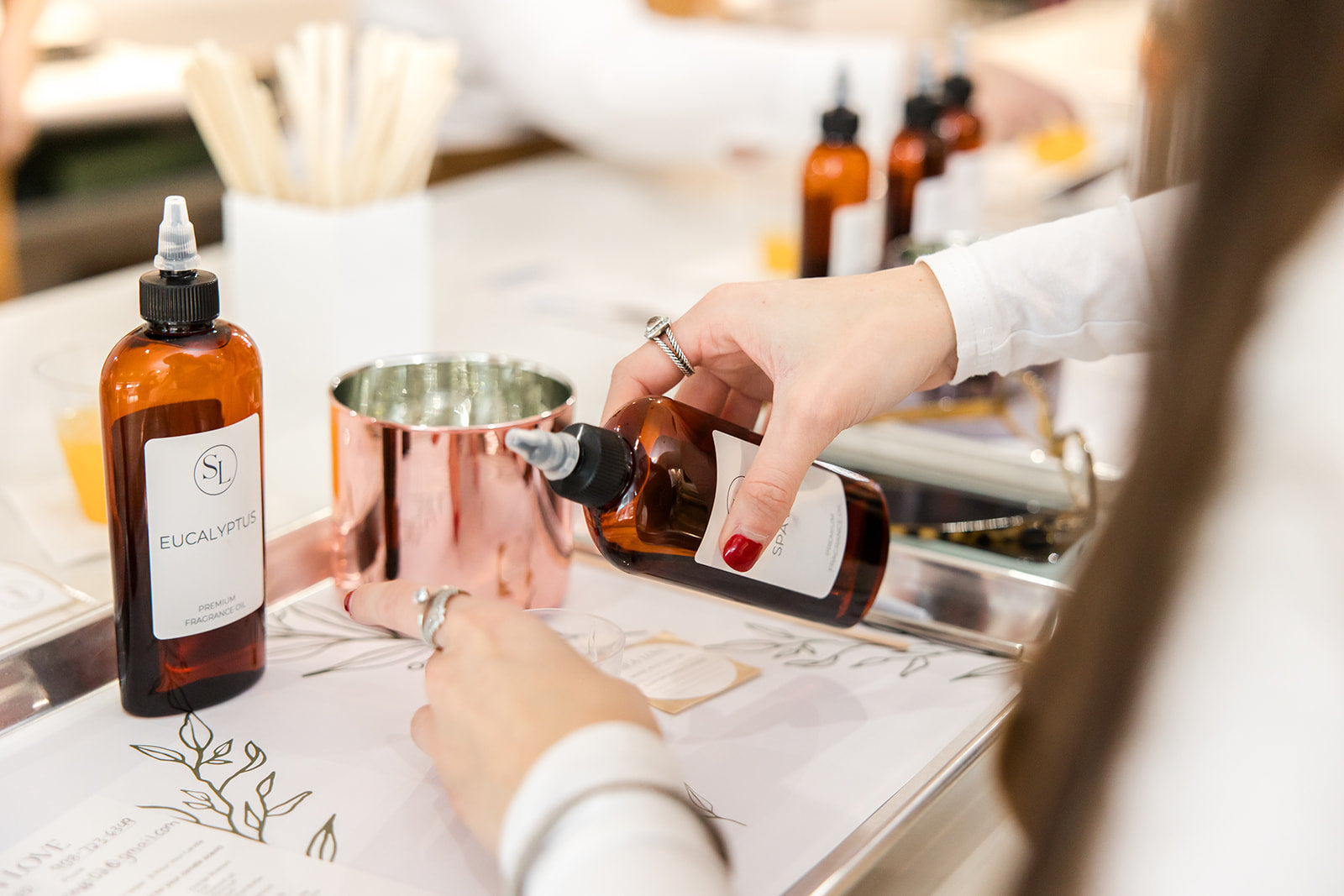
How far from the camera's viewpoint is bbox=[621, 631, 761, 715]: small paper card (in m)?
0.74

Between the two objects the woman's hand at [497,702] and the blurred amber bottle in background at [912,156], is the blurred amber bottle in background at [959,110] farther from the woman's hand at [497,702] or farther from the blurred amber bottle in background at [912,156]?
the woman's hand at [497,702]

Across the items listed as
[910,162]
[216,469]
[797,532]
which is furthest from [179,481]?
[910,162]

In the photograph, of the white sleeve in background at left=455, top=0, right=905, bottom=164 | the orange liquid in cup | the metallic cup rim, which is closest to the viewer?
the metallic cup rim

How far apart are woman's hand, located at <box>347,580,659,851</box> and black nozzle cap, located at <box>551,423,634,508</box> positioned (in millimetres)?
80

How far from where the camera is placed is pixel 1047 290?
0.83 meters

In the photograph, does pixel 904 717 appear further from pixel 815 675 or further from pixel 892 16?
pixel 892 16

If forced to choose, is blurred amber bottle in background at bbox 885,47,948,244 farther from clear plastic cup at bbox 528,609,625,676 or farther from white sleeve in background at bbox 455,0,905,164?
clear plastic cup at bbox 528,609,625,676

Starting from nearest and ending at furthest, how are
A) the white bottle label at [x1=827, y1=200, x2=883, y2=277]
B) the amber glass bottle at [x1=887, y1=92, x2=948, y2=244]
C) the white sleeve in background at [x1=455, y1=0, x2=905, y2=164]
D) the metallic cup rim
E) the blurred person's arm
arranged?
the metallic cup rim → the white bottle label at [x1=827, y1=200, x2=883, y2=277] → the amber glass bottle at [x1=887, y1=92, x2=948, y2=244] → the blurred person's arm → the white sleeve in background at [x1=455, y1=0, x2=905, y2=164]

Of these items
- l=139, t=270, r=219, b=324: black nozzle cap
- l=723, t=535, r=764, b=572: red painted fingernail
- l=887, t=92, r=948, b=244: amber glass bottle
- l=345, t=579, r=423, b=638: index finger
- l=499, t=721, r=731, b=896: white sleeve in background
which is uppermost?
l=887, t=92, r=948, b=244: amber glass bottle

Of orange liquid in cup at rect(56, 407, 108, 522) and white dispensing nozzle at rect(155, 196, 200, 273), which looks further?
orange liquid in cup at rect(56, 407, 108, 522)

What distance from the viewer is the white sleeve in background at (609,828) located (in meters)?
0.47

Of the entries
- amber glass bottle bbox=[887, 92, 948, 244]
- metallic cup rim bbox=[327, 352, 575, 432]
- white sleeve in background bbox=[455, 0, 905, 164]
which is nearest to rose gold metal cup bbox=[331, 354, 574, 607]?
metallic cup rim bbox=[327, 352, 575, 432]

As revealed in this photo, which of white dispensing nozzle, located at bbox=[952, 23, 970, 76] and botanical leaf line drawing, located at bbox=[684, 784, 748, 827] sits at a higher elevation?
white dispensing nozzle, located at bbox=[952, 23, 970, 76]

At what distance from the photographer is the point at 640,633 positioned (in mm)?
817
